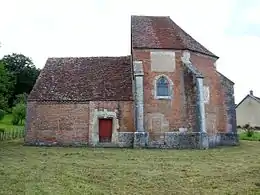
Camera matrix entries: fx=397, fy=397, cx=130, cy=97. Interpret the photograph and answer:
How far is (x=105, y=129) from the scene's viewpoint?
28484 millimetres

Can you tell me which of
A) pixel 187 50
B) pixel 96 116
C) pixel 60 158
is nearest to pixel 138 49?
pixel 187 50

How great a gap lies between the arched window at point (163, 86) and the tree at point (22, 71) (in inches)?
1710

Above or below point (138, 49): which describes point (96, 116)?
below

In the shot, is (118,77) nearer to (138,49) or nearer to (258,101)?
(138,49)

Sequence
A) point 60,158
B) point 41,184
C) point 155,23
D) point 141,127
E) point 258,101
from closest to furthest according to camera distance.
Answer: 1. point 41,184
2. point 60,158
3. point 141,127
4. point 155,23
5. point 258,101

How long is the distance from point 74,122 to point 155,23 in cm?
1035

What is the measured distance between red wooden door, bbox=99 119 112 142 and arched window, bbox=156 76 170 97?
416 cm

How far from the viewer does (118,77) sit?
3023 centimetres

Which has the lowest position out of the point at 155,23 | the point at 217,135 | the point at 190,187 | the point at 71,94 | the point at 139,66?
the point at 190,187

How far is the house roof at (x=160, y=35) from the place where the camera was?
2909cm

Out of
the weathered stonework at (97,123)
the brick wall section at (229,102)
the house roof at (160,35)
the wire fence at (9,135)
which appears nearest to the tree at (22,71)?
the wire fence at (9,135)

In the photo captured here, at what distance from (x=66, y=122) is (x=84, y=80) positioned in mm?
3728

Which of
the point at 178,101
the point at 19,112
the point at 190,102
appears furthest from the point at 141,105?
the point at 19,112

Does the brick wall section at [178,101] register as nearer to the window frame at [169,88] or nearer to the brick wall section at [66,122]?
the window frame at [169,88]
